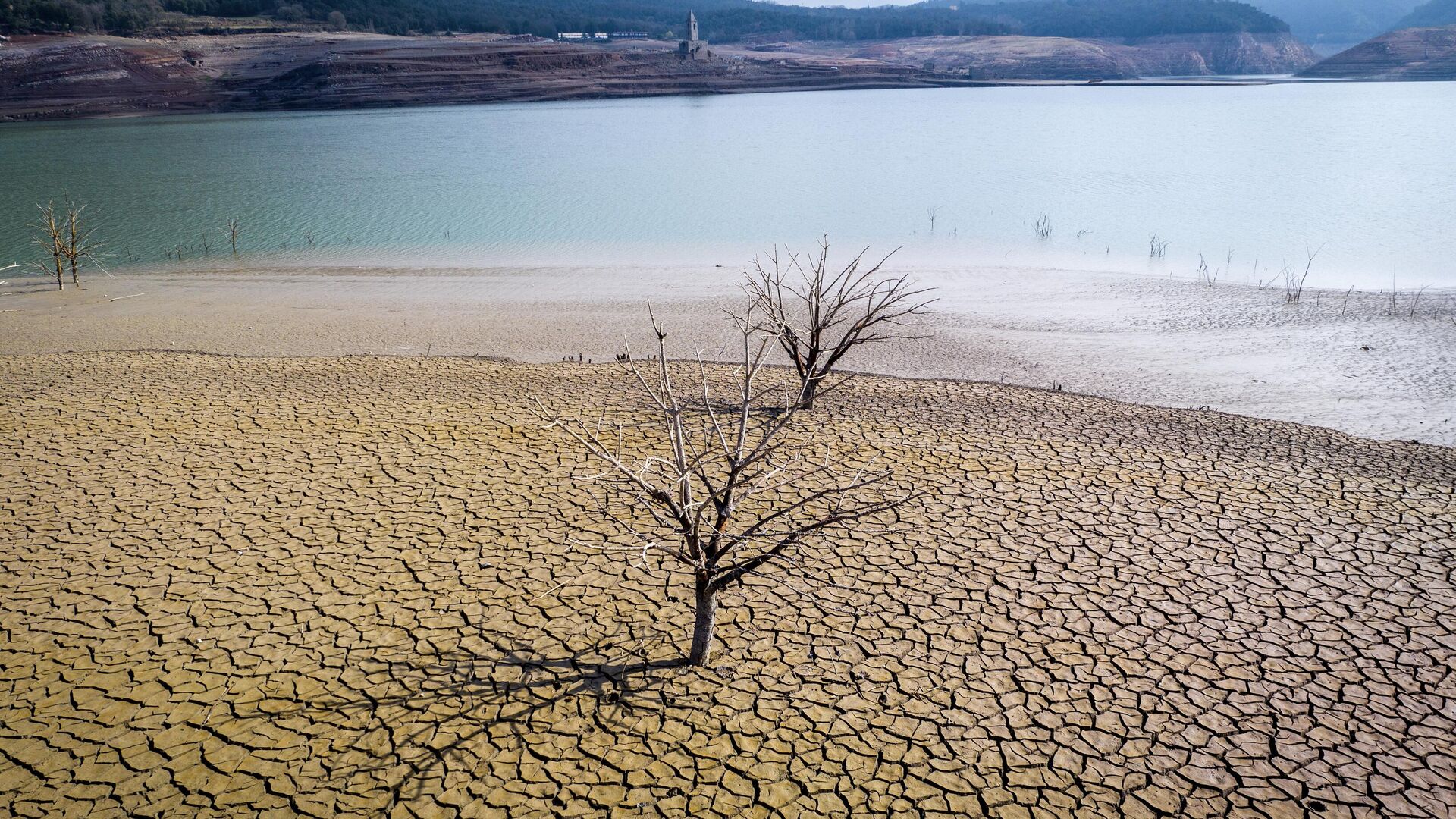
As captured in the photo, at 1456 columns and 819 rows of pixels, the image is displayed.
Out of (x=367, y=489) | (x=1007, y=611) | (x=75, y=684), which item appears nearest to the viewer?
(x=75, y=684)

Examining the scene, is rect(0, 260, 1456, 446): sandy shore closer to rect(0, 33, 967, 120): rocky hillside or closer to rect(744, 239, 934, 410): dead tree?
rect(744, 239, 934, 410): dead tree

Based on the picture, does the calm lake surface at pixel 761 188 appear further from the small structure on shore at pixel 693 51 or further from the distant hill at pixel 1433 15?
the distant hill at pixel 1433 15

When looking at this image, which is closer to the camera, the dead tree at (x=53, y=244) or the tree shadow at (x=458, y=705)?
the tree shadow at (x=458, y=705)

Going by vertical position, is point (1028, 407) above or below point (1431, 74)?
below

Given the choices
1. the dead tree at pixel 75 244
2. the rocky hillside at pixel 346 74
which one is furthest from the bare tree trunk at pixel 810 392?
the rocky hillside at pixel 346 74

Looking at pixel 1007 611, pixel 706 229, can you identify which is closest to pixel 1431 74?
pixel 706 229

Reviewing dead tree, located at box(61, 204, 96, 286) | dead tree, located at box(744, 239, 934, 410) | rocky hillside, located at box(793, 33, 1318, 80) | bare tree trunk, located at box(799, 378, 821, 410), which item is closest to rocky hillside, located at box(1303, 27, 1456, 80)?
rocky hillside, located at box(793, 33, 1318, 80)

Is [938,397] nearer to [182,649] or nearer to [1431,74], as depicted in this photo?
[182,649]
